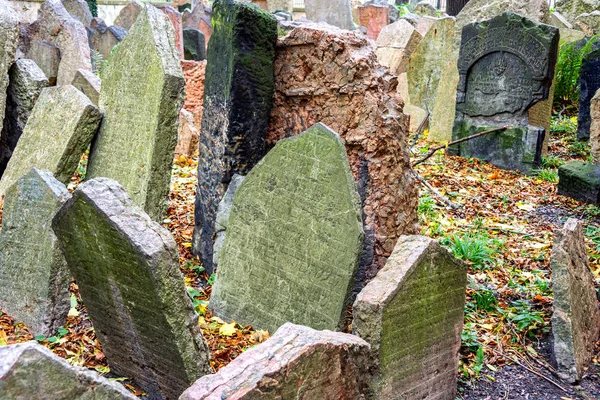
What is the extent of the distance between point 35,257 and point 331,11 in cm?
1419

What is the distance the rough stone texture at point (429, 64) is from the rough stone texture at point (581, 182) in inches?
139

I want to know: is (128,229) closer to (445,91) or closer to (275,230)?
(275,230)

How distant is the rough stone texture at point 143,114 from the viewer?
485 cm

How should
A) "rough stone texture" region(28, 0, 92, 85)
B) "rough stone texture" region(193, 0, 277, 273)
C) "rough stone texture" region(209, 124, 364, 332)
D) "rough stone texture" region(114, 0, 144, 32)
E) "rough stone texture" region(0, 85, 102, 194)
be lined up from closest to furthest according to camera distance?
1. "rough stone texture" region(209, 124, 364, 332)
2. "rough stone texture" region(193, 0, 277, 273)
3. "rough stone texture" region(0, 85, 102, 194)
4. "rough stone texture" region(28, 0, 92, 85)
5. "rough stone texture" region(114, 0, 144, 32)

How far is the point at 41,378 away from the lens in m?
1.89

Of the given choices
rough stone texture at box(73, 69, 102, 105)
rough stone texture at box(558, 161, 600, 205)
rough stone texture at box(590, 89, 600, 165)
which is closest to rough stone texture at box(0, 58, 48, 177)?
rough stone texture at box(73, 69, 102, 105)

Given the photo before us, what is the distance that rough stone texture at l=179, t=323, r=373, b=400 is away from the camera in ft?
7.38

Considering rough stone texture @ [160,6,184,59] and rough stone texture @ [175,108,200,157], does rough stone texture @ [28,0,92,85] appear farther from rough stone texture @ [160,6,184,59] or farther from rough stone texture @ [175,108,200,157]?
rough stone texture @ [160,6,184,59]

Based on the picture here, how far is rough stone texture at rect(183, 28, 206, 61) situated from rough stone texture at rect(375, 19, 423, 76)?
3695 mm

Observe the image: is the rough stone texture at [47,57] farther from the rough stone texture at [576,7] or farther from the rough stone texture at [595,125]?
the rough stone texture at [576,7]

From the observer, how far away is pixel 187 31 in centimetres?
1388

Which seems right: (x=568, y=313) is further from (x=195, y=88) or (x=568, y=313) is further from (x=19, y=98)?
(x=195, y=88)

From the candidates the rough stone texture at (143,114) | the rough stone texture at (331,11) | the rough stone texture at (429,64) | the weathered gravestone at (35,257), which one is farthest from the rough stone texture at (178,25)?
the weathered gravestone at (35,257)

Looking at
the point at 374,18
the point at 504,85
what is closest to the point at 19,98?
the point at 504,85
